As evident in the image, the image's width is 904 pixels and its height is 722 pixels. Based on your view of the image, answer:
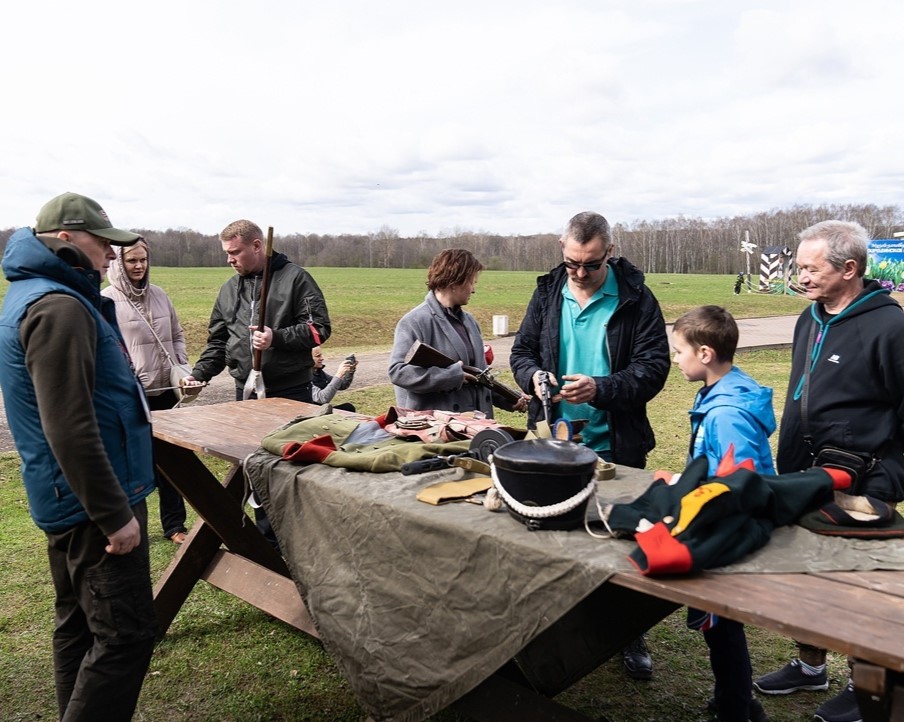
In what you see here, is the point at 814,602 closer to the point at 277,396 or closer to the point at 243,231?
the point at 277,396

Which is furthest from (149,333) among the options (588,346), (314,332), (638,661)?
(638,661)

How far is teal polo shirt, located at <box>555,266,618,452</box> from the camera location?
3.50m

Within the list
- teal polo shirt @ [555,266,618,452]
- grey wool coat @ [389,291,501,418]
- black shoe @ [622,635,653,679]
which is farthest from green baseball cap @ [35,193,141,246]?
black shoe @ [622,635,653,679]

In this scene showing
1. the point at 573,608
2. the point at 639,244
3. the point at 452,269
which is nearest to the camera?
the point at 573,608

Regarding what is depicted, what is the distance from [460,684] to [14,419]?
1667 millimetres

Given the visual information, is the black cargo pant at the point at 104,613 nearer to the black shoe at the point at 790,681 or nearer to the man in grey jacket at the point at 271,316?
the man in grey jacket at the point at 271,316

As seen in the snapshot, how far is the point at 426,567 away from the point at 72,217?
1.67 meters

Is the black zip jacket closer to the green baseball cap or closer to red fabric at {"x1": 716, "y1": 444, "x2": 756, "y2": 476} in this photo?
red fabric at {"x1": 716, "y1": 444, "x2": 756, "y2": 476}

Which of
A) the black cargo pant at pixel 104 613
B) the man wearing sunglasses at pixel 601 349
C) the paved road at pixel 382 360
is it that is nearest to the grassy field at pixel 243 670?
the man wearing sunglasses at pixel 601 349

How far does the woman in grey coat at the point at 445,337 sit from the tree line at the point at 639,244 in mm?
75154

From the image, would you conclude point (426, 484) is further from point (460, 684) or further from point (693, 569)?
point (693, 569)

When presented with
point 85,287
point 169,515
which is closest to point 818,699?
point 85,287

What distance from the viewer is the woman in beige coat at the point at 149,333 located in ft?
15.8

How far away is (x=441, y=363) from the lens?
367 cm
